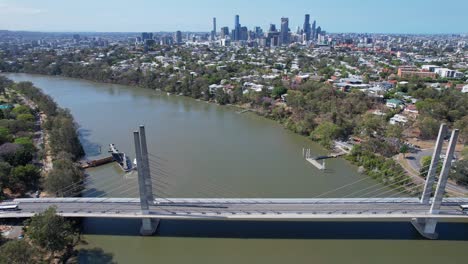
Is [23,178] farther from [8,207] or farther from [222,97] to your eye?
[222,97]

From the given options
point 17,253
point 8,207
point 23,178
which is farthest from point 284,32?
point 17,253

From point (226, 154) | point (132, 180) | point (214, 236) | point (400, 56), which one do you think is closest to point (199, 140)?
point (226, 154)

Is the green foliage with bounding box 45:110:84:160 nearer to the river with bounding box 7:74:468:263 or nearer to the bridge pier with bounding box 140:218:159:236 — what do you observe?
the river with bounding box 7:74:468:263

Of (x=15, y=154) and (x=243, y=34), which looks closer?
(x=15, y=154)

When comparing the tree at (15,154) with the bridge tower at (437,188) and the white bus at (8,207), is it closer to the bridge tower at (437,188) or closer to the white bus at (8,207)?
the white bus at (8,207)

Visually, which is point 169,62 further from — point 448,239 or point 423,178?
point 448,239

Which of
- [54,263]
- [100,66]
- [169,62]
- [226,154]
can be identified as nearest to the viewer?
[54,263]
